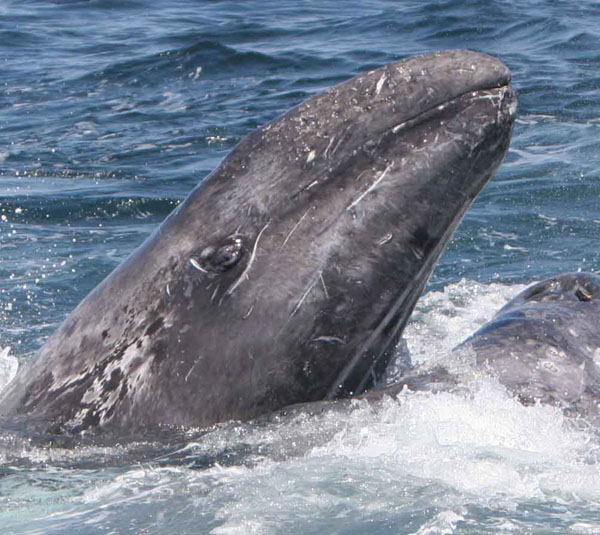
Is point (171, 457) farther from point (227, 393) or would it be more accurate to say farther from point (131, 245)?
point (131, 245)

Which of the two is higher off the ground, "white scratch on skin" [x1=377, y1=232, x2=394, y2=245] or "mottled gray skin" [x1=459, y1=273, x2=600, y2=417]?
"white scratch on skin" [x1=377, y1=232, x2=394, y2=245]

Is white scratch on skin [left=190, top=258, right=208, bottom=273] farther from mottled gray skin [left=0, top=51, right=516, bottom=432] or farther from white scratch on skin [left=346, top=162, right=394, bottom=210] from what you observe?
white scratch on skin [left=346, top=162, right=394, bottom=210]

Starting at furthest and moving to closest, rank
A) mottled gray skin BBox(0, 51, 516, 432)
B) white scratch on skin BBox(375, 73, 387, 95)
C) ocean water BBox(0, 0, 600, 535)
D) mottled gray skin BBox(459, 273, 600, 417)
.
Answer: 1. mottled gray skin BBox(459, 273, 600, 417)
2. white scratch on skin BBox(375, 73, 387, 95)
3. mottled gray skin BBox(0, 51, 516, 432)
4. ocean water BBox(0, 0, 600, 535)

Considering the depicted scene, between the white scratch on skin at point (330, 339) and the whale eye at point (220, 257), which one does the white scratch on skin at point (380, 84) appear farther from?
the white scratch on skin at point (330, 339)

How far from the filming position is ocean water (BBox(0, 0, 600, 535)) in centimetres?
619

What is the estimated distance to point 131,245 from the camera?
1585cm

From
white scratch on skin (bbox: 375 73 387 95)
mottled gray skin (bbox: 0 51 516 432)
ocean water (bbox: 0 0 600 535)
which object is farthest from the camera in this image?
white scratch on skin (bbox: 375 73 387 95)

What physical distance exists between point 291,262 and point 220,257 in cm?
43

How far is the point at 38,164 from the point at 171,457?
1418cm

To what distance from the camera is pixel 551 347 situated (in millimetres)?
8055

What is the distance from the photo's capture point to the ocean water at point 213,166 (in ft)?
20.3

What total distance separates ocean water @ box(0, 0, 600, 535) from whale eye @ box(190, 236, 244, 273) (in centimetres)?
96

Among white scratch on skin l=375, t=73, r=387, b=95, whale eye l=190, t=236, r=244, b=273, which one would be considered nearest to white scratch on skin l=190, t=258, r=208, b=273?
A: whale eye l=190, t=236, r=244, b=273

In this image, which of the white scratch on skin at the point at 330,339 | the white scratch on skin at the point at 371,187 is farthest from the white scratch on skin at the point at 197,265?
the white scratch on skin at the point at 371,187
